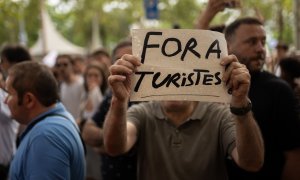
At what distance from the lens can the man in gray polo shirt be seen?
2469 millimetres

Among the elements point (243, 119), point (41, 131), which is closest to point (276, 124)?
point (243, 119)

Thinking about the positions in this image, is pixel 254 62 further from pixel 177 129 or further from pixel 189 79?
pixel 189 79

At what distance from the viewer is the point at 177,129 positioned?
2836mm

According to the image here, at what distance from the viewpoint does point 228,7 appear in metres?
3.91

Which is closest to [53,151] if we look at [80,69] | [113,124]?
[113,124]

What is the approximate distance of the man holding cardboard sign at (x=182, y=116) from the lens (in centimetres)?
235

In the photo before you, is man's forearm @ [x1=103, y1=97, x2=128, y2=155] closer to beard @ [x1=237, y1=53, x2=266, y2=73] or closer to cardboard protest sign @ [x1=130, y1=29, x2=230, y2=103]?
cardboard protest sign @ [x1=130, y1=29, x2=230, y2=103]

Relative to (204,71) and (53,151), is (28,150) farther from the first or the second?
(204,71)

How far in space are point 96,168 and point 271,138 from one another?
10.2 ft

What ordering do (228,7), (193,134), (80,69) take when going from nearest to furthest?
(193,134), (228,7), (80,69)

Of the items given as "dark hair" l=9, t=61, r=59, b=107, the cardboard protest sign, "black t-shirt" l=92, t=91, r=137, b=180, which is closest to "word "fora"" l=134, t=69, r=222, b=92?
the cardboard protest sign

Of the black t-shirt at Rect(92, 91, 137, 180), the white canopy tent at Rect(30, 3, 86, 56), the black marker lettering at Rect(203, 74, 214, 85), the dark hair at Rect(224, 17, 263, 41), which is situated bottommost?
the white canopy tent at Rect(30, 3, 86, 56)

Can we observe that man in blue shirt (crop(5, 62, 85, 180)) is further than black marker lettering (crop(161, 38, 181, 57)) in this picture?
Yes

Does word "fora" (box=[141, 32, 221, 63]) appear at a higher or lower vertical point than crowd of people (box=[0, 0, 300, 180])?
higher
